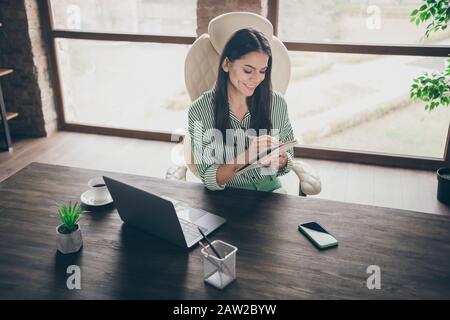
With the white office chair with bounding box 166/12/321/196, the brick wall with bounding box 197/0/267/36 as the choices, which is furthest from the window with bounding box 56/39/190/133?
the white office chair with bounding box 166/12/321/196

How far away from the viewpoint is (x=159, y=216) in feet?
4.12

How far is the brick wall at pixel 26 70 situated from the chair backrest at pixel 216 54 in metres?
2.05

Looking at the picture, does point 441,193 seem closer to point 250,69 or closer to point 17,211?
point 250,69

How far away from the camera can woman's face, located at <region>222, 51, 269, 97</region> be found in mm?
1717

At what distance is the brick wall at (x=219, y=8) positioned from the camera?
3.10m

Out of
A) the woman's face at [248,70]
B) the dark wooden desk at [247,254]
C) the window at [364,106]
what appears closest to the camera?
the dark wooden desk at [247,254]

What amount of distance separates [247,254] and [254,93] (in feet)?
2.59

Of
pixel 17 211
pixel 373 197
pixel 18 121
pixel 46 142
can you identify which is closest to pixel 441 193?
pixel 373 197

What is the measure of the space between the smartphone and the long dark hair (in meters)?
0.60

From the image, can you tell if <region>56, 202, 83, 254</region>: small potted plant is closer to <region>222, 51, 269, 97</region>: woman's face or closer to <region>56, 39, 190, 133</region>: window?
<region>222, 51, 269, 97</region>: woman's face

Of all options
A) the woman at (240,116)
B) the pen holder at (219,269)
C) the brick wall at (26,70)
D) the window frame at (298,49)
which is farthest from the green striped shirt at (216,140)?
the brick wall at (26,70)

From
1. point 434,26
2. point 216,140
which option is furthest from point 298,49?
point 216,140

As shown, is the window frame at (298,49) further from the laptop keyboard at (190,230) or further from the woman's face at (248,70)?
the laptop keyboard at (190,230)
